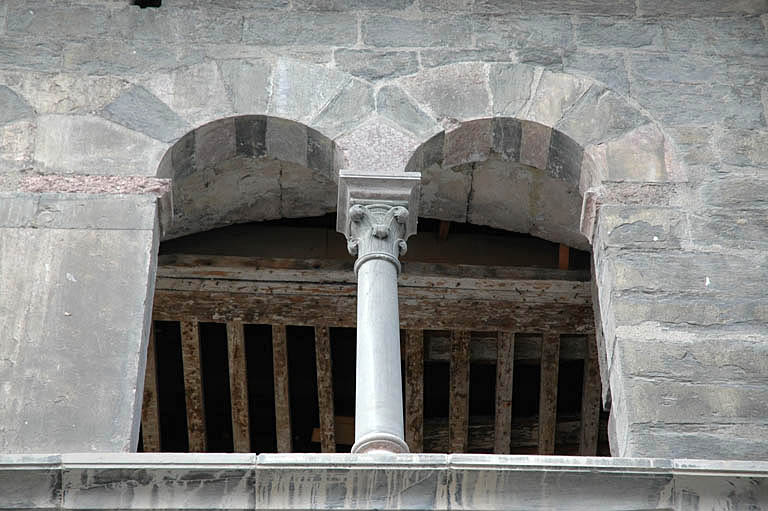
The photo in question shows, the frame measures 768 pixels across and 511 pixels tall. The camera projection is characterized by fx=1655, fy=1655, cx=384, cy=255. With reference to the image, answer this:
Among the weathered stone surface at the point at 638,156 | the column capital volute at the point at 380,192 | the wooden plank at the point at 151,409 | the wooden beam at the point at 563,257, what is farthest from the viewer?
the wooden plank at the point at 151,409

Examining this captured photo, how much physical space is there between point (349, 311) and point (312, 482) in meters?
3.06

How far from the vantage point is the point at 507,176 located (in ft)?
24.4

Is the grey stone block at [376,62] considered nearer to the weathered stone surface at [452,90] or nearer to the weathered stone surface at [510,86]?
the weathered stone surface at [452,90]

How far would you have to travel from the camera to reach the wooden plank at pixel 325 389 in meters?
8.64

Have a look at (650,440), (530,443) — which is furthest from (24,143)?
(530,443)

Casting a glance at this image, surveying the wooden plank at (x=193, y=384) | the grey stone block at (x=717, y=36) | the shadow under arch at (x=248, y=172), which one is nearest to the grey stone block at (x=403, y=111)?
the shadow under arch at (x=248, y=172)

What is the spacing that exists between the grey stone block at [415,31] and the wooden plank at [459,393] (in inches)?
69.7

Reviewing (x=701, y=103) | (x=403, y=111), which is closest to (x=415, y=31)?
(x=403, y=111)

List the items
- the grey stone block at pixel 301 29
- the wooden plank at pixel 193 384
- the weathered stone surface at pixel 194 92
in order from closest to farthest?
the weathered stone surface at pixel 194 92 → the grey stone block at pixel 301 29 → the wooden plank at pixel 193 384

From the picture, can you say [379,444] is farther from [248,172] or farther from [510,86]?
[510,86]

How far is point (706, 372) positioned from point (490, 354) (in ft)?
9.62

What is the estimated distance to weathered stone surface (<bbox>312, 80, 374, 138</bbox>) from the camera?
711 centimetres

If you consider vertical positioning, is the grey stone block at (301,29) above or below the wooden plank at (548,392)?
above

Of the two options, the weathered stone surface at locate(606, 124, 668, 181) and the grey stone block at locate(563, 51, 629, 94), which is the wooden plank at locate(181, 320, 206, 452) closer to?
the grey stone block at locate(563, 51, 629, 94)
